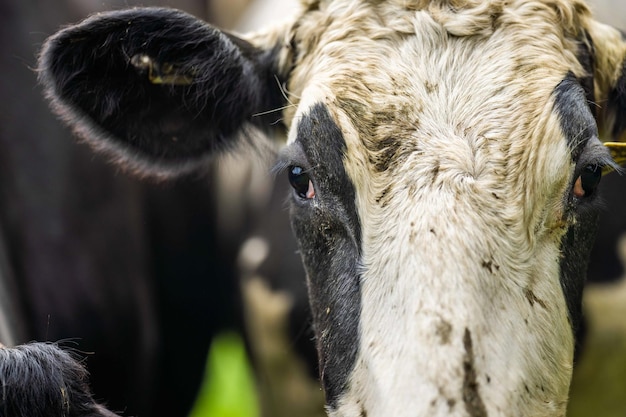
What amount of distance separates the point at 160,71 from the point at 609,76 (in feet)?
6.16

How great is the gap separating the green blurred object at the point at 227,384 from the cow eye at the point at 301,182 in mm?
2056

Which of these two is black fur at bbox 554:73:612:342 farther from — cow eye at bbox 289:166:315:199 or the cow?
the cow

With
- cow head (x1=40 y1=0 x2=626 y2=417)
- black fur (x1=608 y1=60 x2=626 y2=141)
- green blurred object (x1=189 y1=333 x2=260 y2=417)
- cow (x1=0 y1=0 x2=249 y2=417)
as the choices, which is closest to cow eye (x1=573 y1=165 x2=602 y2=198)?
cow head (x1=40 y1=0 x2=626 y2=417)

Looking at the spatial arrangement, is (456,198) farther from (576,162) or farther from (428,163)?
(576,162)

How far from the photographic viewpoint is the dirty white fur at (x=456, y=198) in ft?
7.29

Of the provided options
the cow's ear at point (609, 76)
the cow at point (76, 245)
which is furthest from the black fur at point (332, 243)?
the cow at point (76, 245)

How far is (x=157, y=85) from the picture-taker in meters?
3.46

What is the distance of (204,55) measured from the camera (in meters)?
3.30

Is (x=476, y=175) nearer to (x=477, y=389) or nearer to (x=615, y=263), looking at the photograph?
(x=477, y=389)

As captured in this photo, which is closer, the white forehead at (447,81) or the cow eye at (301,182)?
the white forehead at (447,81)

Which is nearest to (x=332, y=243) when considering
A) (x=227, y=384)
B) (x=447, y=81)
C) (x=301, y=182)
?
(x=301, y=182)

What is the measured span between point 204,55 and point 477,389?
1.86 meters

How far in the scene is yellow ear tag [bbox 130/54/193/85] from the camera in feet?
10.9

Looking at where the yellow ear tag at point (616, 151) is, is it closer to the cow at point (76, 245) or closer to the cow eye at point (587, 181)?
the cow eye at point (587, 181)
